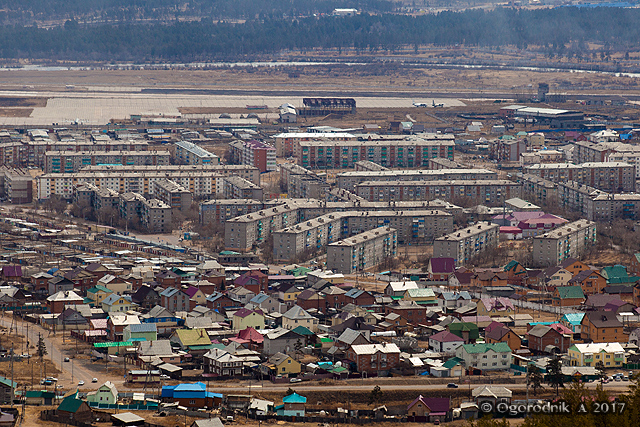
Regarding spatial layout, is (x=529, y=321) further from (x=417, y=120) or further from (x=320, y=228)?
(x=417, y=120)

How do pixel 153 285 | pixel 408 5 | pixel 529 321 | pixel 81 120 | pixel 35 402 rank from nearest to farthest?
1. pixel 35 402
2. pixel 529 321
3. pixel 153 285
4. pixel 81 120
5. pixel 408 5

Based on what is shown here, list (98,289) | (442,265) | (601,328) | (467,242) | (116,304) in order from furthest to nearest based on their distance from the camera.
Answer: (467,242) → (442,265) → (98,289) → (116,304) → (601,328)

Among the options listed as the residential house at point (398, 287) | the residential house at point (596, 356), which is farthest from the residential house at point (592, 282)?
the residential house at point (596, 356)

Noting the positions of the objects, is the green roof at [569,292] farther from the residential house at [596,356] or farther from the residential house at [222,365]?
the residential house at [222,365]

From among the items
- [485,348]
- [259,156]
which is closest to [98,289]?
[485,348]

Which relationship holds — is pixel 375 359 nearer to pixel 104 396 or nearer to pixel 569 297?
pixel 104 396

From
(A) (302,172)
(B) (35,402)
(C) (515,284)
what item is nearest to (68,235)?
(A) (302,172)
